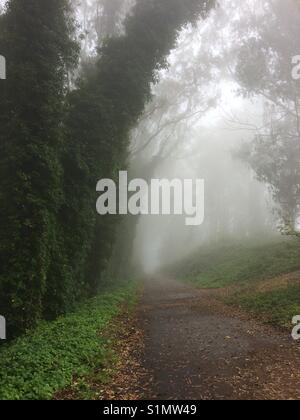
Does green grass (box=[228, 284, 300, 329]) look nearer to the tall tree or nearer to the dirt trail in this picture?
the dirt trail

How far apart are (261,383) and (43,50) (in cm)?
1145

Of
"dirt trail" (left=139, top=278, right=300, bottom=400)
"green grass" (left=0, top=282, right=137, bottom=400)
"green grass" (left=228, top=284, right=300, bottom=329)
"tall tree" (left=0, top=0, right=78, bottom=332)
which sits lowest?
"dirt trail" (left=139, top=278, right=300, bottom=400)

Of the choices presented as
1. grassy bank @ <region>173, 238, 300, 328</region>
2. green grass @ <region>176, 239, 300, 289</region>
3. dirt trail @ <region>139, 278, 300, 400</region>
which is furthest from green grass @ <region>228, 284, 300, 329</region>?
green grass @ <region>176, 239, 300, 289</region>

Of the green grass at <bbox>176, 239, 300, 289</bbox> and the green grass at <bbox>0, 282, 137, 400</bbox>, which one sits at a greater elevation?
the green grass at <bbox>176, 239, 300, 289</bbox>

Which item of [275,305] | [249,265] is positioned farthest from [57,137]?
[249,265]

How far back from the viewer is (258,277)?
1878cm

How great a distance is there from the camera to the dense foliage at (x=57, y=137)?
1123 cm

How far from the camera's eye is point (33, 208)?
11.6 m

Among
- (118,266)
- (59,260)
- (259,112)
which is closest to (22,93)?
(59,260)

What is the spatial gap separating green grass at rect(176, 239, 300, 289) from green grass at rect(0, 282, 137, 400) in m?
9.88

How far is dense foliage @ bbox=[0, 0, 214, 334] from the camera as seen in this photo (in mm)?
11227

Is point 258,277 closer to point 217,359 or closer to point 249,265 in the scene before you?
point 249,265

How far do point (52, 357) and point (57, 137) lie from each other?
7481 mm

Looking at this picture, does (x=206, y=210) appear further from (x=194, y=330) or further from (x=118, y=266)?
(x=194, y=330)
